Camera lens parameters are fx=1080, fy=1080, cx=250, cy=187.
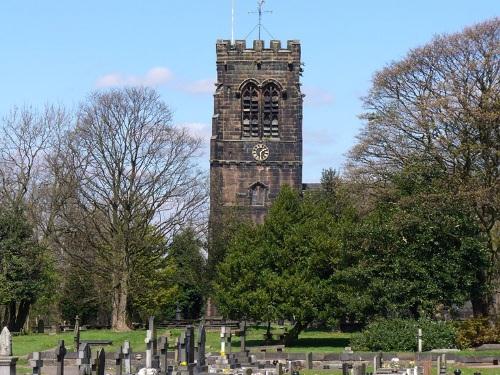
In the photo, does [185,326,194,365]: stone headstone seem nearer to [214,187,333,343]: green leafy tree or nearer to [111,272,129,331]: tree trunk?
[214,187,333,343]: green leafy tree

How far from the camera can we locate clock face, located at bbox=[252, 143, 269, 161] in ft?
256

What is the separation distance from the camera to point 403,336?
1697 inches

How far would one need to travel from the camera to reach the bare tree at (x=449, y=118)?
4625 centimetres

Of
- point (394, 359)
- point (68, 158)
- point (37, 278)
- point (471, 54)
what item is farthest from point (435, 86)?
point (37, 278)

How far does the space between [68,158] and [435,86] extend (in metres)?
21.5

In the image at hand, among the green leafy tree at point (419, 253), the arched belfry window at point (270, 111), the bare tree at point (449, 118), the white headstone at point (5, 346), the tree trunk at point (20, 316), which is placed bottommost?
the white headstone at point (5, 346)

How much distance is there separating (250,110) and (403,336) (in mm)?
37974

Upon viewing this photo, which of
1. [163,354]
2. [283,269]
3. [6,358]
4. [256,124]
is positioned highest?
[256,124]

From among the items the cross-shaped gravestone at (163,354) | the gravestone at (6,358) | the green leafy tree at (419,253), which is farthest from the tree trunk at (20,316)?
the gravestone at (6,358)

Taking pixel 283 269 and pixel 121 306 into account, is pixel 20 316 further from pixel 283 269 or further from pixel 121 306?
pixel 283 269

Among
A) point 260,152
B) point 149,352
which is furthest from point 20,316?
point 149,352

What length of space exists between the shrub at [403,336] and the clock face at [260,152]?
113ft

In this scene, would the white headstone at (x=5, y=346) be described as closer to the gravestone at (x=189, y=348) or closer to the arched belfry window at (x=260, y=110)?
the gravestone at (x=189, y=348)

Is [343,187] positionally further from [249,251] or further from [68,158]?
[68,158]
